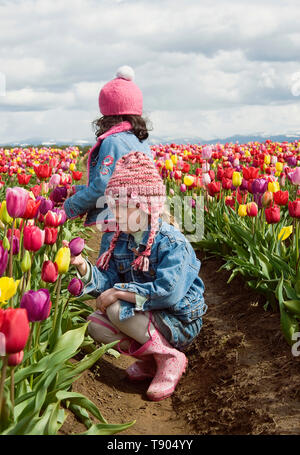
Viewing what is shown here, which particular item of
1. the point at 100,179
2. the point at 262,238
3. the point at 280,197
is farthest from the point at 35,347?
the point at 262,238

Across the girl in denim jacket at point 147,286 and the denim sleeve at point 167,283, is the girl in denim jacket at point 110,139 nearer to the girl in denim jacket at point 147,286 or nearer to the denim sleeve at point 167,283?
the girl in denim jacket at point 147,286

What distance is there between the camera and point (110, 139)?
4.30 meters

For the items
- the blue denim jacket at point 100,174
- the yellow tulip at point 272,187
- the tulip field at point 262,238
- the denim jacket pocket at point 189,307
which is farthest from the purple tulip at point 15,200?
the yellow tulip at point 272,187

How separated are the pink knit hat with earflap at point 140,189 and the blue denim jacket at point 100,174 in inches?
28.0

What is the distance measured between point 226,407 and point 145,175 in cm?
151

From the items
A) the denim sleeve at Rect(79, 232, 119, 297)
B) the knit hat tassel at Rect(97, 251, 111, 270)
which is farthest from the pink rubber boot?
the knit hat tassel at Rect(97, 251, 111, 270)

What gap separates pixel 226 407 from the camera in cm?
312

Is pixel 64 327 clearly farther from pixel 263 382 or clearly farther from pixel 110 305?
pixel 263 382

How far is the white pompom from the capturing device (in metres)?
4.57

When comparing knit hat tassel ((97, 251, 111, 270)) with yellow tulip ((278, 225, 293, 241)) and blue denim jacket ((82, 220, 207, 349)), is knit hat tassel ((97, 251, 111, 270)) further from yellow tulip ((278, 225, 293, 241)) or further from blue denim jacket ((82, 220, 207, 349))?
yellow tulip ((278, 225, 293, 241))

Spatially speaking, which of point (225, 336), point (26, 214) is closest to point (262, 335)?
point (225, 336)

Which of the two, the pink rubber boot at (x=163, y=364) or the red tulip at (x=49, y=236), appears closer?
the red tulip at (x=49, y=236)

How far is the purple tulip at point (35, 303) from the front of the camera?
6.85ft

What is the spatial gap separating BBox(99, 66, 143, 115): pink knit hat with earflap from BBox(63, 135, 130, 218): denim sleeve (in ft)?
1.05
